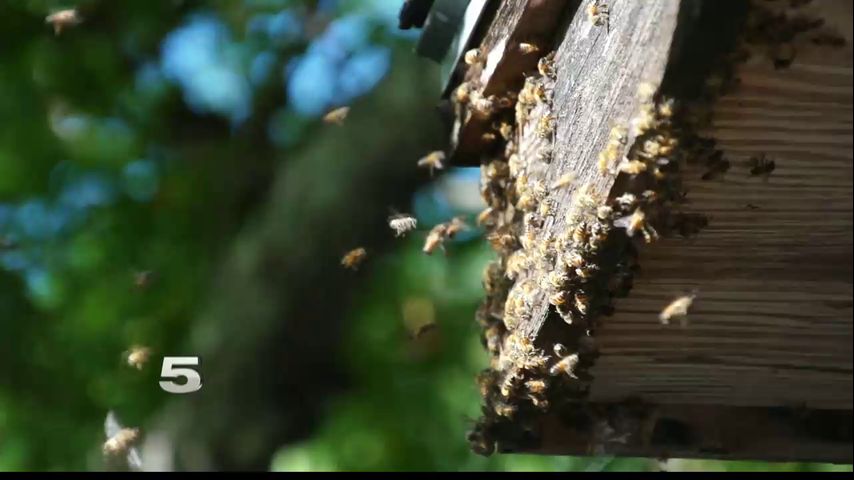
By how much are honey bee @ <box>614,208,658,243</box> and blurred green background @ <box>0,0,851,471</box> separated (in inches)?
154

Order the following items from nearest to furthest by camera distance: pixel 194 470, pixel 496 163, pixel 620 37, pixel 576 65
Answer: pixel 620 37
pixel 576 65
pixel 496 163
pixel 194 470

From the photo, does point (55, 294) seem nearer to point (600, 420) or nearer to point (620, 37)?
point (600, 420)

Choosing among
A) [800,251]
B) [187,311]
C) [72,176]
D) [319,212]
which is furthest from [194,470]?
[800,251]

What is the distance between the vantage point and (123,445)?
5.28m

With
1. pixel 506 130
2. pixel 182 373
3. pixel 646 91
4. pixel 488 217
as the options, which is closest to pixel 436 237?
pixel 488 217

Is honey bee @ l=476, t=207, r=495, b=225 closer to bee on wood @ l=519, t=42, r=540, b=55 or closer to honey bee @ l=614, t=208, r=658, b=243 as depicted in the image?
bee on wood @ l=519, t=42, r=540, b=55

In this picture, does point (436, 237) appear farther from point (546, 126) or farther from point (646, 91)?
point (646, 91)

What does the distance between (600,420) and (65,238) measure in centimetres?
502

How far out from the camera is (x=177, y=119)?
6.78 m

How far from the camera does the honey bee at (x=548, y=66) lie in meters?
2.13

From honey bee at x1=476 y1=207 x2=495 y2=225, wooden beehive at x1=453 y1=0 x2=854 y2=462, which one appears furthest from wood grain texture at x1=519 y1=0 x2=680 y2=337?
honey bee at x1=476 y1=207 x2=495 y2=225

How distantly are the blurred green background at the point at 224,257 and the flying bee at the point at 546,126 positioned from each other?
3.51m

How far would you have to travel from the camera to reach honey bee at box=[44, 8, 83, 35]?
5.66 metres

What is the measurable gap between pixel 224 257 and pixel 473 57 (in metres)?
4.20
